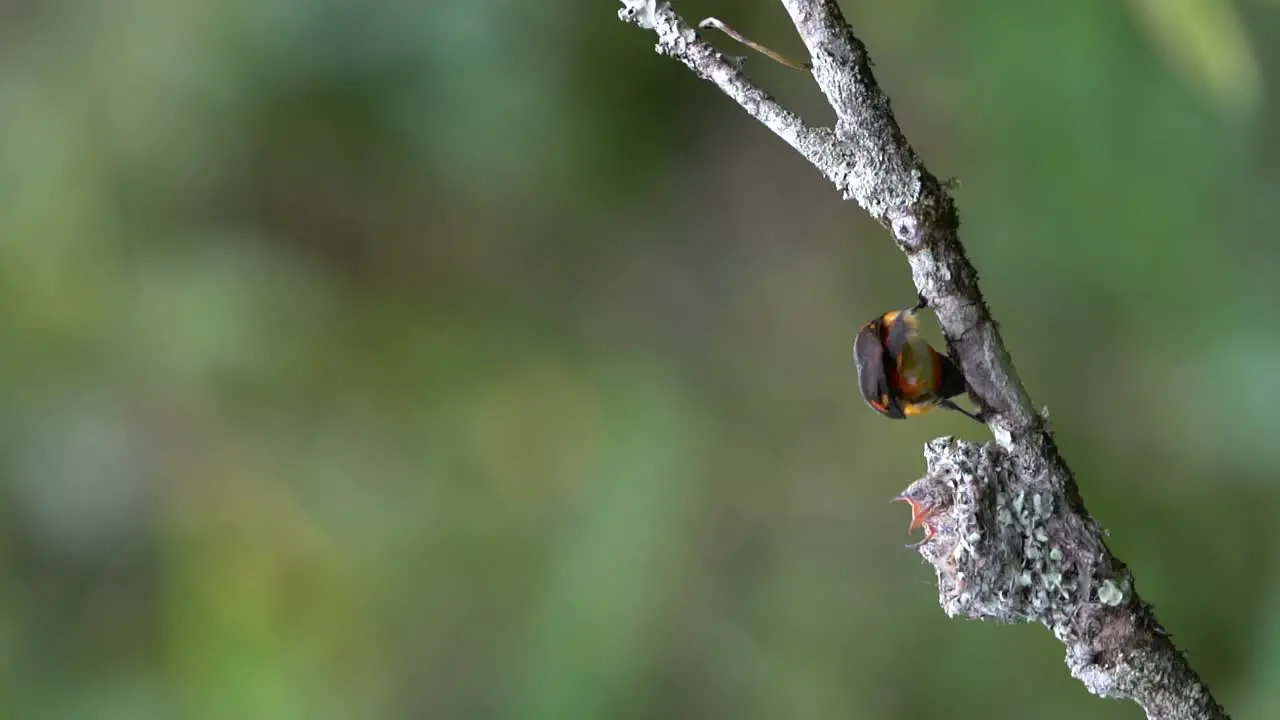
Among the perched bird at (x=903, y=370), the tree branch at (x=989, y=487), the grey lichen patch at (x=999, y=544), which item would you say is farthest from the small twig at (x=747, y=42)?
the grey lichen patch at (x=999, y=544)

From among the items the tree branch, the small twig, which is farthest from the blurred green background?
the small twig

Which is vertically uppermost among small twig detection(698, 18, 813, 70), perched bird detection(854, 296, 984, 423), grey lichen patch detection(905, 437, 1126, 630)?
small twig detection(698, 18, 813, 70)

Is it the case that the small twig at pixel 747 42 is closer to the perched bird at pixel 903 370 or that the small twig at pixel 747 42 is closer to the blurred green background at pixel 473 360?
the perched bird at pixel 903 370

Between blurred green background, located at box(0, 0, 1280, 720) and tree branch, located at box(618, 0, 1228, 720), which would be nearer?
tree branch, located at box(618, 0, 1228, 720)

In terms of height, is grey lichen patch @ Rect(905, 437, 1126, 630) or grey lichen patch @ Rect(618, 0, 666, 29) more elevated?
grey lichen patch @ Rect(618, 0, 666, 29)

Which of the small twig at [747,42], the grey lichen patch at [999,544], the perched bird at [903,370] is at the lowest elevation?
the grey lichen patch at [999,544]

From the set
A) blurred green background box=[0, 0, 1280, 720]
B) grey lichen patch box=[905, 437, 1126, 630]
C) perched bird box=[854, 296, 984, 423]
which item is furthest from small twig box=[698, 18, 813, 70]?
blurred green background box=[0, 0, 1280, 720]

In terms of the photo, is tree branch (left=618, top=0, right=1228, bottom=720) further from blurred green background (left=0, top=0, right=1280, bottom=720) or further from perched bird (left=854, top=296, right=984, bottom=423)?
blurred green background (left=0, top=0, right=1280, bottom=720)
